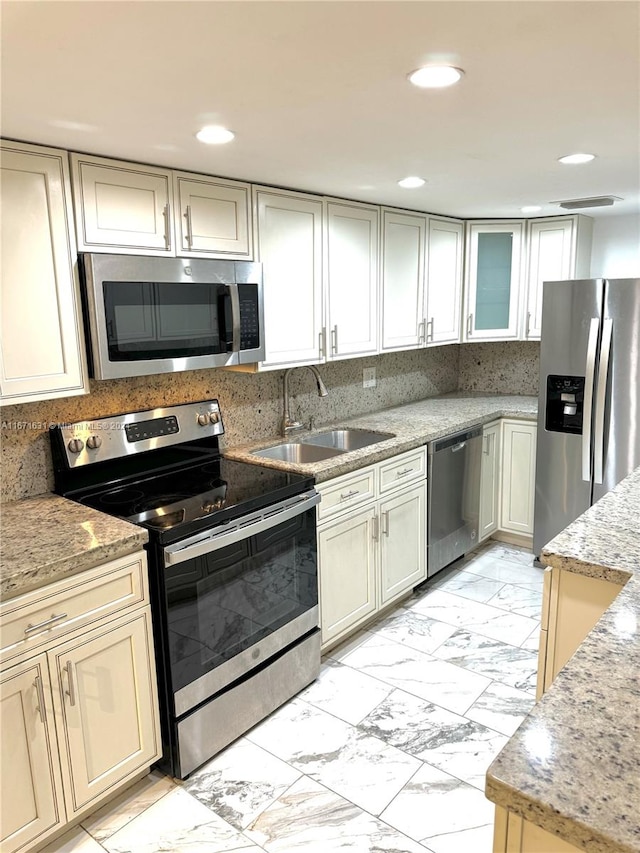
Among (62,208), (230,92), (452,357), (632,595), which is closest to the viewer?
(632,595)

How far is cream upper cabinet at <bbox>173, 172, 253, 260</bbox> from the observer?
236 cm

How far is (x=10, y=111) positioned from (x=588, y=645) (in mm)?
1910

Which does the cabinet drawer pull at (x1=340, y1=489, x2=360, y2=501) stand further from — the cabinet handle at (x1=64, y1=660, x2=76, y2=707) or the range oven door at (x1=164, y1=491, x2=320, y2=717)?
the cabinet handle at (x1=64, y1=660, x2=76, y2=707)

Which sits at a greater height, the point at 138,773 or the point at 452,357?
the point at 452,357

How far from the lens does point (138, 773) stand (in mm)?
2039

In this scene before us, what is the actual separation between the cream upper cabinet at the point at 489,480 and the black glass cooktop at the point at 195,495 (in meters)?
1.67

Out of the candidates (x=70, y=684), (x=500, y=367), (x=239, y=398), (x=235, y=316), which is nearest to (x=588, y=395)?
(x=500, y=367)

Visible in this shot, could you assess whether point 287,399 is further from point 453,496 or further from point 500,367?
point 500,367

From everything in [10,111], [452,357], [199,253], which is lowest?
Result: [452,357]

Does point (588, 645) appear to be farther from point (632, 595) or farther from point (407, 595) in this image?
point (407, 595)

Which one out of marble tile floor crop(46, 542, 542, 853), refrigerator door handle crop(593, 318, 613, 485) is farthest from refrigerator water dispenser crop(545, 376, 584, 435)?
marble tile floor crop(46, 542, 542, 853)

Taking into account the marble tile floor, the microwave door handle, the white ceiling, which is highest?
the white ceiling

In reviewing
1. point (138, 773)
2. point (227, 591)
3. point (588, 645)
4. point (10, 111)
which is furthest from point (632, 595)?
point (10, 111)

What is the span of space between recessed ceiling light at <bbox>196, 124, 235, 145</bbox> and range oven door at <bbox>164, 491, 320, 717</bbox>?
4.18 feet
